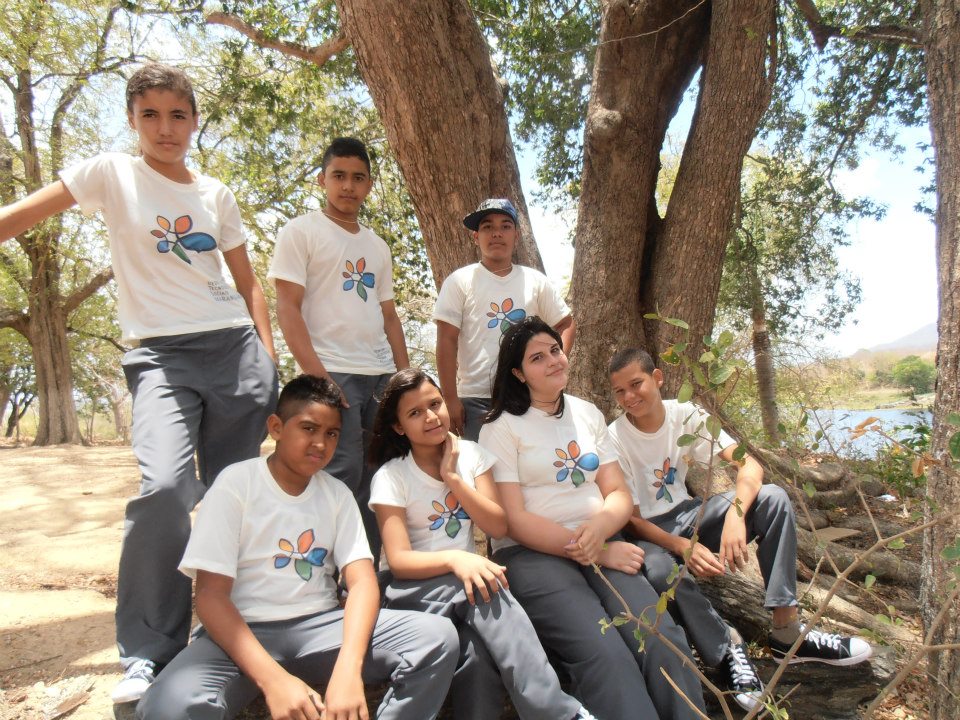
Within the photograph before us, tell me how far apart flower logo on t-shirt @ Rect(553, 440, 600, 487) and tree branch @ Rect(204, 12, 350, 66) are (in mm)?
5081

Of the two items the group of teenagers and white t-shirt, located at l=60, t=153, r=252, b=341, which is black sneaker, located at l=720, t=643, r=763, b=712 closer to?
the group of teenagers

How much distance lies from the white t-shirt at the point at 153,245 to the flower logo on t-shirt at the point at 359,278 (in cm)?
65

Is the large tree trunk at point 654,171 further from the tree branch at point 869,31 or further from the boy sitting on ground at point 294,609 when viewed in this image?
the boy sitting on ground at point 294,609

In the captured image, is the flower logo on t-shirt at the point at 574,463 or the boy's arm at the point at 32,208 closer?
the boy's arm at the point at 32,208

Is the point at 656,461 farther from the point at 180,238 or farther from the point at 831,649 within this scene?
A: the point at 180,238

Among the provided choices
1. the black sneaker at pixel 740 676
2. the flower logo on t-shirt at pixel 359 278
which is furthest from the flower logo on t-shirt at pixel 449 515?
the black sneaker at pixel 740 676

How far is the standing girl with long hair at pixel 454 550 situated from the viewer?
2.16 meters

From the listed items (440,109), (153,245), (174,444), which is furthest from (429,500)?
(440,109)

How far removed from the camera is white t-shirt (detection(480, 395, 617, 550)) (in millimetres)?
2713

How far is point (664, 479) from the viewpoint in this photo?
310cm

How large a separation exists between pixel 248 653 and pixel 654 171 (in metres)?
4.06

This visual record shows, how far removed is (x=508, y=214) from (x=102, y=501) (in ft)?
16.7

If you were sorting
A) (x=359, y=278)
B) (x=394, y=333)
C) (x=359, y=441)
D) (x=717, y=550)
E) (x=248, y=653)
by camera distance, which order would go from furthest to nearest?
1. (x=394, y=333)
2. (x=359, y=278)
3. (x=717, y=550)
4. (x=359, y=441)
5. (x=248, y=653)

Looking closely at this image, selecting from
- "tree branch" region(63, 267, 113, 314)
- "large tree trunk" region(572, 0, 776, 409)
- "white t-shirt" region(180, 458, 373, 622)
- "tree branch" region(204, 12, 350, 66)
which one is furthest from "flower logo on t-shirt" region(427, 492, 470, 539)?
"tree branch" region(63, 267, 113, 314)
